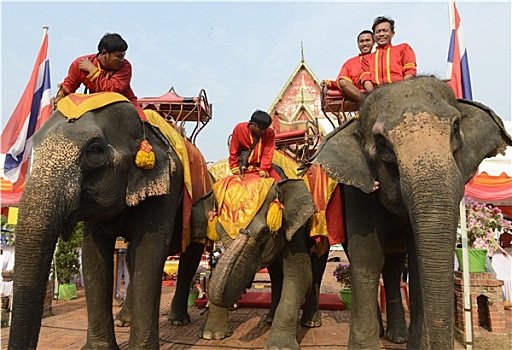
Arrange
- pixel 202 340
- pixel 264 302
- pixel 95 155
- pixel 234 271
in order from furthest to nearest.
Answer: pixel 264 302 < pixel 202 340 < pixel 234 271 < pixel 95 155

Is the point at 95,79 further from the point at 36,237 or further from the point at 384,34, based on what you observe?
the point at 384,34

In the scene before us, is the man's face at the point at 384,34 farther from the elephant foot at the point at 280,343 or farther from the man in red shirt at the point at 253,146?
the elephant foot at the point at 280,343

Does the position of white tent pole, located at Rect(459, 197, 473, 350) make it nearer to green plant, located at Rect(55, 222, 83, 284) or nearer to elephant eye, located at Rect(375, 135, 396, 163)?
elephant eye, located at Rect(375, 135, 396, 163)

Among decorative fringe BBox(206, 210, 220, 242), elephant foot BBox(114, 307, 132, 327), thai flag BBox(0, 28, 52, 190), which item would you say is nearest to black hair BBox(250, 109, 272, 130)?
decorative fringe BBox(206, 210, 220, 242)

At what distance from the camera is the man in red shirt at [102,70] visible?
4.16 m

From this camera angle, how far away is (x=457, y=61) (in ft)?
21.9

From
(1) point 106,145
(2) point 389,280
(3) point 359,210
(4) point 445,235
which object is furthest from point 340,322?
(1) point 106,145

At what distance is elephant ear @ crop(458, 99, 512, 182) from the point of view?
3.77 metres

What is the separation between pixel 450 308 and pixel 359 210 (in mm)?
1424

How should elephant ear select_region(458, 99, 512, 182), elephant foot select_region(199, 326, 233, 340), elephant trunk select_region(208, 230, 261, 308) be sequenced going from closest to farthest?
1. elephant ear select_region(458, 99, 512, 182)
2. elephant trunk select_region(208, 230, 261, 308)
3. elephant foot select_region(199, 326, 233, 340)

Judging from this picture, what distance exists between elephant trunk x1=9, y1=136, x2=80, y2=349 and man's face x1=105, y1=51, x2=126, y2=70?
4.38 feet

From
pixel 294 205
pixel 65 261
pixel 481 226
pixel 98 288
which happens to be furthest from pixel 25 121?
pixel 481 226

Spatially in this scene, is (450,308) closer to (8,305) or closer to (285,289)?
(285,289)

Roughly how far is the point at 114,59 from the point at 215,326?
328 centimetres
